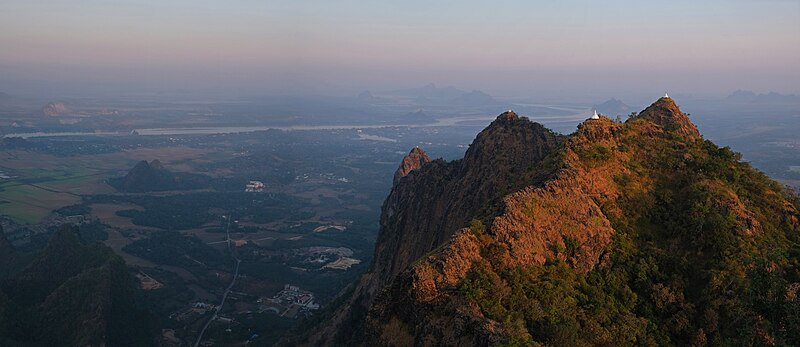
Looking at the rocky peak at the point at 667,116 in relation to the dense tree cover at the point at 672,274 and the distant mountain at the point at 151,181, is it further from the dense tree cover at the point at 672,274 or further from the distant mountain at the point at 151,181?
the distant mountain at the point at 151,181

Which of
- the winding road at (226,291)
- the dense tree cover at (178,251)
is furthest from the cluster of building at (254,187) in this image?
the dense tree cover at (178,251)

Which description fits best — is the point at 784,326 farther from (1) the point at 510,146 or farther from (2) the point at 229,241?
(2) the point at 229,241

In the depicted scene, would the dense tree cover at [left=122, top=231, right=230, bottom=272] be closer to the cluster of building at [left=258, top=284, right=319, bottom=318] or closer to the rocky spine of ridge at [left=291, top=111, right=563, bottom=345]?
the cluster of building at [left=258, top=284, right=319, bottom=318]

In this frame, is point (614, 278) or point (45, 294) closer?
point (614, 278)

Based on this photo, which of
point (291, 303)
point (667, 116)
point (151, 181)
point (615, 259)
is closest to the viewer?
point (615, 259)

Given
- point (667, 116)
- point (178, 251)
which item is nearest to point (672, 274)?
point (667, 116)

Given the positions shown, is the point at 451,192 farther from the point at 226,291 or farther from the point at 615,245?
the point at 226,291

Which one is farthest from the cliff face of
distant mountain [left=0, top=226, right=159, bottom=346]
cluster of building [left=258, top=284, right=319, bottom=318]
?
cluster of building [left=258, top=284, right=319, bottom=318]

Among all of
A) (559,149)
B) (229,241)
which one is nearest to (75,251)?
(229,241)
